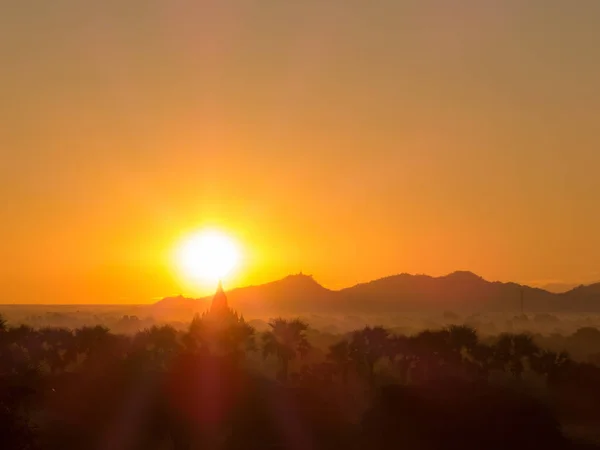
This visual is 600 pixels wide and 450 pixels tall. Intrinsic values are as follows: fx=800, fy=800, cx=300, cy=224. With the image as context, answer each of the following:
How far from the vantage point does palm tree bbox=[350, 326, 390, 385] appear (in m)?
90.3

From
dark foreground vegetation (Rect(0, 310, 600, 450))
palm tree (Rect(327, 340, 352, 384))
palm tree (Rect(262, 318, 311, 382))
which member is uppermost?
palm tree (Rect(262, 318, 311, 382))

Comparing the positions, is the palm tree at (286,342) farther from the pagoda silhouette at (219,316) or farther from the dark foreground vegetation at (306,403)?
the dark foreground vegetation at (306,403)

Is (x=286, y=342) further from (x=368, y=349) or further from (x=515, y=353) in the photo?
(x=515, y=353)

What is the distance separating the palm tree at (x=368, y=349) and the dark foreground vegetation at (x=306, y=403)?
0.67 metres

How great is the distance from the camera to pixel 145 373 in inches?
2876

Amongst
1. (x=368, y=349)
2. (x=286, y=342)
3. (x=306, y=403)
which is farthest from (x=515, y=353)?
(x=306, y=403)

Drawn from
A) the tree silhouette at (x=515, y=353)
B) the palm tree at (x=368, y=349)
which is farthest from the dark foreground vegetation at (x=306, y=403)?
the palm tree at (x=368, y=349)

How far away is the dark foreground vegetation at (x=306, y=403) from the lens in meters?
54.2

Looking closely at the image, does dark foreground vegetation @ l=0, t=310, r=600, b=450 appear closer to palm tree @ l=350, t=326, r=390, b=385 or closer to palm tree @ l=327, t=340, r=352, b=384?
palm tree @ l=327, t=340, r=352, b=384

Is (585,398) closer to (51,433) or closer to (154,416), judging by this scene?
(154,416)

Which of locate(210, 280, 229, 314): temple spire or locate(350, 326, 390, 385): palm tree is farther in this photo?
locate(210, 280, 229, 314): temple spire

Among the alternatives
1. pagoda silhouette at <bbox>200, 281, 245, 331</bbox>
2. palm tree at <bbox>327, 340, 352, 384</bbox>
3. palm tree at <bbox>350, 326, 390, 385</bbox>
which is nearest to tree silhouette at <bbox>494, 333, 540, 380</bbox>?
palm tree at <bbox>350, 326, 390, 385</bbox>

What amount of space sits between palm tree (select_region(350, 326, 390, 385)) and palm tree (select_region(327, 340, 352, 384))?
70 cm

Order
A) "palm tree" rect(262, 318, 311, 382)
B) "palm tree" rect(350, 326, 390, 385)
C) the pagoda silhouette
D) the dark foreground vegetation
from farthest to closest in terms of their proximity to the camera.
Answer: "palm tree" rect(262, 318, 311, 382), the pagoda silhouette, "palm tree" rect(350, 326, 390, 385), the dark foreground vegetation
